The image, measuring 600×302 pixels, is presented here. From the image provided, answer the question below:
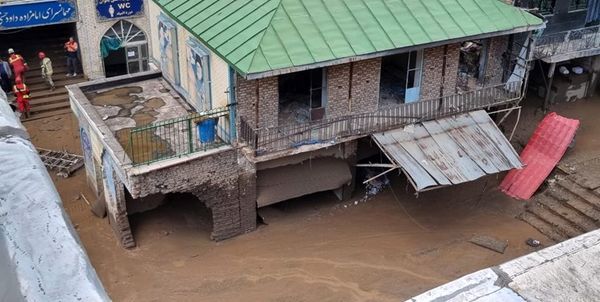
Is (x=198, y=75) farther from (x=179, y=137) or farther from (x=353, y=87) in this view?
(x=353, y=87)

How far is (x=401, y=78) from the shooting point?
76.5ft

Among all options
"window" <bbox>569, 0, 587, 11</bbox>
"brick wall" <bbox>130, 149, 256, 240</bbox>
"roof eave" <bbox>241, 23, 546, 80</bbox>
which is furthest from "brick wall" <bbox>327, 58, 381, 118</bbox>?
"window" <bbox>569, 0, 587, 11</bbox>

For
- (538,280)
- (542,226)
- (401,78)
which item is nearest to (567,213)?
(542,226)

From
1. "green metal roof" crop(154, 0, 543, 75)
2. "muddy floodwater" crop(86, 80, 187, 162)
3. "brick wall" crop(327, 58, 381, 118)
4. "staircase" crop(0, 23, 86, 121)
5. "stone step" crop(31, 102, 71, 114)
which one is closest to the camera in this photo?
"green metal roof" crop(154, 0, 543, 75)

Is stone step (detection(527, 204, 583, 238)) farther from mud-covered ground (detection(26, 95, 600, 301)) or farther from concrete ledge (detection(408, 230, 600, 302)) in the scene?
concrete ledge (detection(408, 230, 600, 302))

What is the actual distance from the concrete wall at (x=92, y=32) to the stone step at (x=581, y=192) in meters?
18.8

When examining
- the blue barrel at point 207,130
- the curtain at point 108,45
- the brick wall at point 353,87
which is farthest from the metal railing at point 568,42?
the curtain at point 108,45

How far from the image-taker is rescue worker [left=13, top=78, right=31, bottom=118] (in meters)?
27.0

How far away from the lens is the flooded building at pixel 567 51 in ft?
83.2

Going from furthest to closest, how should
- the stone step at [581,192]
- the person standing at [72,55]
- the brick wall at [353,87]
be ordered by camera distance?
the person standing at [72,55] → the stone step at [581,192] → the brick wall at [353,87]

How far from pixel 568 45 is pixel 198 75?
579 inches

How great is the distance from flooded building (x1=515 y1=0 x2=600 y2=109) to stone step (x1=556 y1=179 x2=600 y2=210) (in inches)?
196

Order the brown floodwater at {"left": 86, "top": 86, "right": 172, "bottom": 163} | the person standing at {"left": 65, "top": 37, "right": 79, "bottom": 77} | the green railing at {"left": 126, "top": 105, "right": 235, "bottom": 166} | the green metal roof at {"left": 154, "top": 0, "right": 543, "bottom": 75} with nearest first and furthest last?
1. the green metal roof at {"left": 154, "top": 0, "right": 543, "bottom": 75}
2. the green railing at {"left": 126, "top": 105, "right": 235, "bottom": 166}
3. the brown floodwater at {"left": 86, "top": 86, "right": 172, "bottom": 163}
4. the person standing at {"left": 65, "top": 37, "right": 79, "bottom": 77}

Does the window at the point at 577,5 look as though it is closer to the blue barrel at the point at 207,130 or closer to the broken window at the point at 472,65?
the broken window at the point at 472,65
